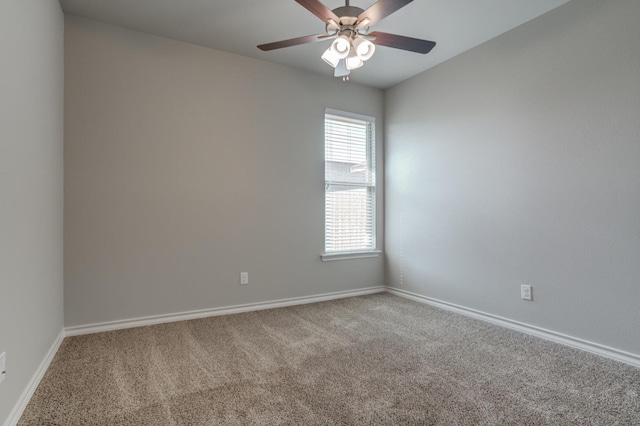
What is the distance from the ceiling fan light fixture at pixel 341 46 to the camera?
216 cm

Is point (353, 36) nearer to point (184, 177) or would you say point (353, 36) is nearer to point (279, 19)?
point (279, 19)

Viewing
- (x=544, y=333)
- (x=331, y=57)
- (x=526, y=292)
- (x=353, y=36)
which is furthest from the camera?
(x=526, y=292)

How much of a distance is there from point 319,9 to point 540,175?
7.11 feet

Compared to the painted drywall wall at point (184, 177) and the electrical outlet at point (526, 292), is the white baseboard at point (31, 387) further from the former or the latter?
the electrical outlet at point (526, 292)

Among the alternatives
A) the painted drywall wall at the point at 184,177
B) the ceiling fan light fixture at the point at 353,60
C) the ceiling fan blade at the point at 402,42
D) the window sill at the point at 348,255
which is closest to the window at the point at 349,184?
the window sill at the point at 348,255

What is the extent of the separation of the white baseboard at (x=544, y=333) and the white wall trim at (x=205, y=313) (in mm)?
899

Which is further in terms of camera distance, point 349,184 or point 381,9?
point 349,184

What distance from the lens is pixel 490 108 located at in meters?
3.16

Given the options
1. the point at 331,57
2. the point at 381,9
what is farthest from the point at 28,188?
the point at 381,9

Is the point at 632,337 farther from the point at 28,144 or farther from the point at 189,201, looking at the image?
the point at 28,144

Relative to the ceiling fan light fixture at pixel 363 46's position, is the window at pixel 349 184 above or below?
below

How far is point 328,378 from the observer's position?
80.4 inches

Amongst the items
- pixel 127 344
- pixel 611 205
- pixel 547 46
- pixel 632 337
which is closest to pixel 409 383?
pixel 632 337

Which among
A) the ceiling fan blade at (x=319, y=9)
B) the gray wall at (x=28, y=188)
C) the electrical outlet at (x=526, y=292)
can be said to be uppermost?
the ceiling fan blade at (x=319, y=9)
